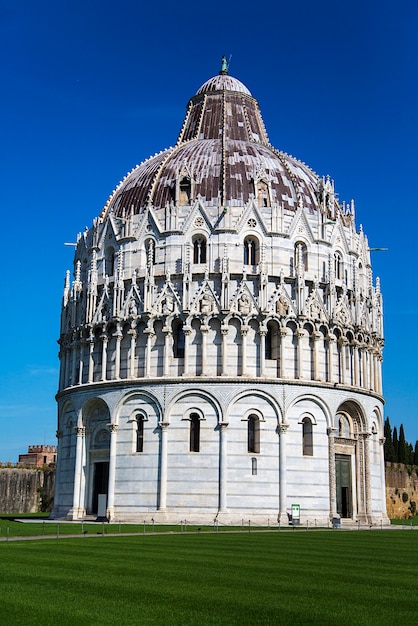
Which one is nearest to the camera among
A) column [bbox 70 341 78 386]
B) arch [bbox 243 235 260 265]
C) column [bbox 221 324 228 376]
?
column [bbox 221 324 228 376]

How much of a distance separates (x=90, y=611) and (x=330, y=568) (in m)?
8.71

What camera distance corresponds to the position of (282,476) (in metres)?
54.9

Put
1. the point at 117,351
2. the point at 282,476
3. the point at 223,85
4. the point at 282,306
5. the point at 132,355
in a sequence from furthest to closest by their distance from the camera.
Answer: the point at 223,85
the point at 117,351
the point at 282,306
the point at 132,355
the point at 282,476

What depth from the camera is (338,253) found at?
211ft

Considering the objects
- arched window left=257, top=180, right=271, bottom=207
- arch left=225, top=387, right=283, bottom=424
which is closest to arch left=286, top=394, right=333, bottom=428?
arch left=225, top=387, right=283, bottom=424

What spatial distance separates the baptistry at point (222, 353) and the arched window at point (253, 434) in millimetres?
95

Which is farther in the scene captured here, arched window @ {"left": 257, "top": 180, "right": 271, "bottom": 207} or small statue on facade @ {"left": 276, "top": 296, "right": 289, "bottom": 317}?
arched window @ {"left": 257, "top": 180, "right": 271, "bottom": 207}

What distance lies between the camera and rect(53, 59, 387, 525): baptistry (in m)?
55.2

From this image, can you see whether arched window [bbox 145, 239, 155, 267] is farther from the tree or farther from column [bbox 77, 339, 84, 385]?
the tree

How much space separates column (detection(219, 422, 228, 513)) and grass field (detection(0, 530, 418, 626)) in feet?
83.8

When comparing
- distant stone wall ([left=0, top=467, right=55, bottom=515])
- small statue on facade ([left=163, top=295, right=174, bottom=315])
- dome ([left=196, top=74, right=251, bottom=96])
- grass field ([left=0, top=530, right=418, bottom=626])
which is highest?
dome ([left=196, top=74, right=251, bottom=96])

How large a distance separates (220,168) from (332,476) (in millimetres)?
24900

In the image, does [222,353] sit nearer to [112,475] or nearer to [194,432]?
[194,432]

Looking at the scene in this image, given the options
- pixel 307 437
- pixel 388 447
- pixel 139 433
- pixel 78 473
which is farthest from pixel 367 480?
pixel 388 447
